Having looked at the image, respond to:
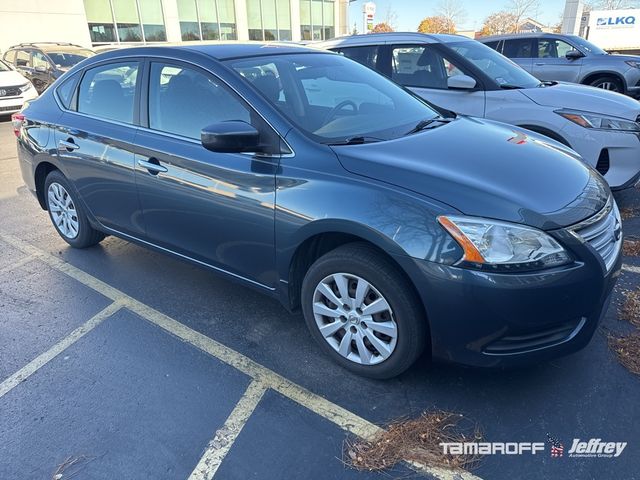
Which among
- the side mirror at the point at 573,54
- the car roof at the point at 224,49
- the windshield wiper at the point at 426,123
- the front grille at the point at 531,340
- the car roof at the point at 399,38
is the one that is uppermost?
the car roof at the point at 224,49

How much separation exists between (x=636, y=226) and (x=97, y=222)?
4706 mm

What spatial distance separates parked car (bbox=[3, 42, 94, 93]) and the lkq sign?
26527 millimetres

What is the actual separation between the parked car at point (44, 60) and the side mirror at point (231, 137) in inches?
499

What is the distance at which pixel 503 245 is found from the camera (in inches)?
83.0

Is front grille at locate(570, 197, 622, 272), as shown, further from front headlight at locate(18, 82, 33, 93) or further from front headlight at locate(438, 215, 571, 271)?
front headlight at locate(18, 82, 33, 93)

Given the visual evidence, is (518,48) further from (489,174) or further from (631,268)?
(489,174)

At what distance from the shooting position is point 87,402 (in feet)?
8.27

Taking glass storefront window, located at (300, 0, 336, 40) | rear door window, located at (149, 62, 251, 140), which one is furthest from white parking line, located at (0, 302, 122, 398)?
glass storefront window, located at (300, 0, 336, 40)

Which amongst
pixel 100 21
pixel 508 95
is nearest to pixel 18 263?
pixel 508 95

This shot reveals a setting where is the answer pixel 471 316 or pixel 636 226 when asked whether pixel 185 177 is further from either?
pixel 636 226

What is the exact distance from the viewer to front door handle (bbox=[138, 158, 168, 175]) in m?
3.13

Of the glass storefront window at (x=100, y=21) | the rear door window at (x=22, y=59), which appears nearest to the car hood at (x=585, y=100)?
the rear door window at (x=22, y=59)

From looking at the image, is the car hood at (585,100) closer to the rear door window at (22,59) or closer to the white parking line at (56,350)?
the white parking line at (56,350)

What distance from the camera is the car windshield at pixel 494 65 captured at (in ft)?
17.0
